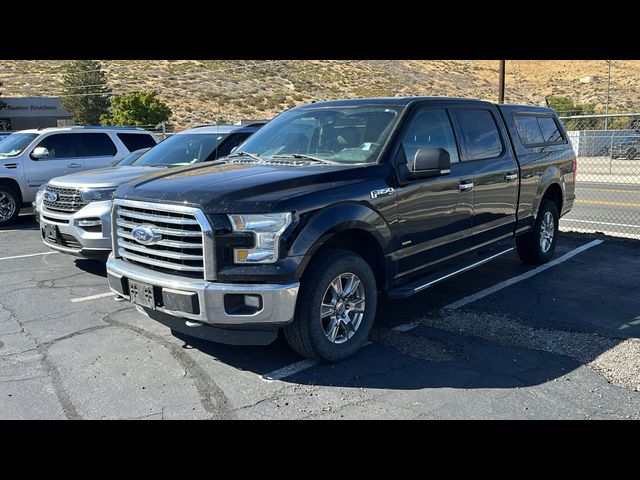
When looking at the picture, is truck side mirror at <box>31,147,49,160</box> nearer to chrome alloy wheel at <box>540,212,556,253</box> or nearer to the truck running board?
the truck running board

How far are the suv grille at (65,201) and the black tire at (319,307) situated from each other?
4.09 meters

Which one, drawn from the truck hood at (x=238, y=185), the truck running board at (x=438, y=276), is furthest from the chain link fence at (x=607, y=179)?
the truck hood at (x=238, y=185)

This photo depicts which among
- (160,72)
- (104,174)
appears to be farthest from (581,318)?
(160,72)

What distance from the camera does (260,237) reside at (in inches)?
153

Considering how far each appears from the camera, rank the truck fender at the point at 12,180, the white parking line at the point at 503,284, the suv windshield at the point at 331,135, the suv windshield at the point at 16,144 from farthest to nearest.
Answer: the suv windshield at the point at 16,144
the truck fender at the point at 12,180
the white parking line at the point at 503,284
the suv windshield at the point at 331,135

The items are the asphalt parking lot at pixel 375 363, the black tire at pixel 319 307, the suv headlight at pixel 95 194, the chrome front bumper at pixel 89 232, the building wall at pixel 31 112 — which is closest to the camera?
the asphalt parking lot at pixel 375 363

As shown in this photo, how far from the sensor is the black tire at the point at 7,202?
1130 centimetres

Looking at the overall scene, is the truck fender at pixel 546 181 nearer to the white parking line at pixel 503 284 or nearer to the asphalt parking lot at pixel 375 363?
the white parking line at pixel 503 284

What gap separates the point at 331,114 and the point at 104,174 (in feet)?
12.3

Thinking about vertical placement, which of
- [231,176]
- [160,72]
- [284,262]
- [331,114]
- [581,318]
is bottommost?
[581,318]

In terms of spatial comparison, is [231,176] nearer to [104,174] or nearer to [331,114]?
[331,114]

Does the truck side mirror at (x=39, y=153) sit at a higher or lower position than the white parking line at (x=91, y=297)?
higher

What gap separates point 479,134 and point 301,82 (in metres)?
57.2

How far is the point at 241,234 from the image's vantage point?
12.7 ft
